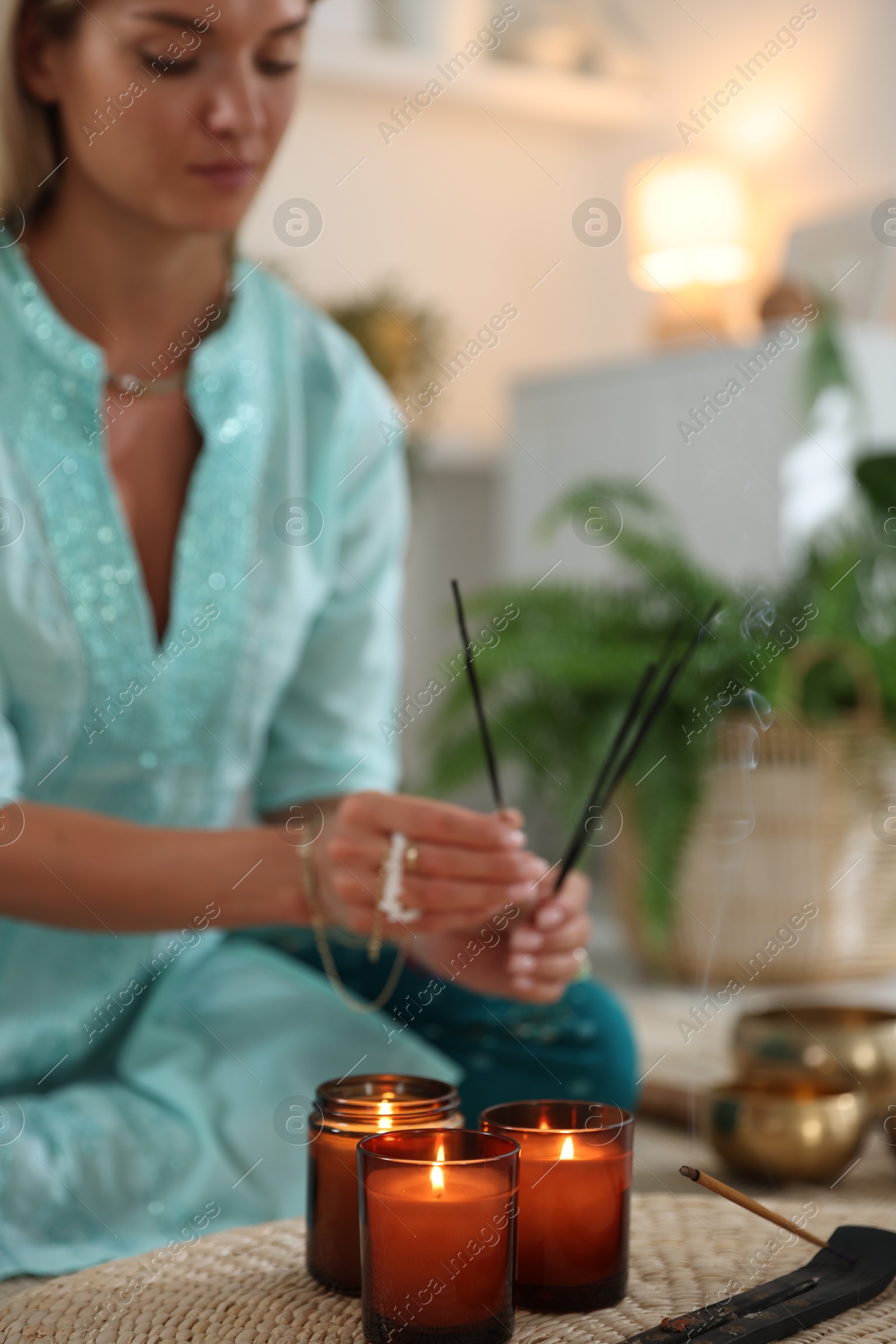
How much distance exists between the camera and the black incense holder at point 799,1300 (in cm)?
52

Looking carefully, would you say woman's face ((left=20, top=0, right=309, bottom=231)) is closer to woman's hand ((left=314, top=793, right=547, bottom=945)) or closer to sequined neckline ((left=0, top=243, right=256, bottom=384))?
sequined neckline ((left=0, top=243, right=256, bottom=384))

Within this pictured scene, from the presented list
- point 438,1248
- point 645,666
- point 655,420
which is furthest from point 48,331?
point 655,420

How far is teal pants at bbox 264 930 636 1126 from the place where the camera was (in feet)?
3.16

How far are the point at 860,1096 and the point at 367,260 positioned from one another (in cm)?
187

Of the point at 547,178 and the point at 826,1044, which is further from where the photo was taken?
the point at 547,178

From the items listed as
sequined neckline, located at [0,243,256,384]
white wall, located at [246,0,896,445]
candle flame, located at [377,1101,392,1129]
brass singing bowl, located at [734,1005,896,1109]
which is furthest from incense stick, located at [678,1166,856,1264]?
white wall, located at [246,0,896,445]

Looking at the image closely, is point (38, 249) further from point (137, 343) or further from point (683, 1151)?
point (683, 1151)

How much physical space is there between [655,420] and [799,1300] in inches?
64.6

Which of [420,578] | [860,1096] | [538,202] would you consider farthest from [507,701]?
[538,202]

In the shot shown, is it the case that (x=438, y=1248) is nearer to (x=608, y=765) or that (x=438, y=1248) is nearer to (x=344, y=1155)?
(x=344, y=1155)

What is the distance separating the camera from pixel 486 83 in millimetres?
2426

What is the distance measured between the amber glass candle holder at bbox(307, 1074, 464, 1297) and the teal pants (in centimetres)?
35

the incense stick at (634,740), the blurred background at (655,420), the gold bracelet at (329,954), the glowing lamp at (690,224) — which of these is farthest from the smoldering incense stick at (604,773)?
the glowing lamp at (690,224)

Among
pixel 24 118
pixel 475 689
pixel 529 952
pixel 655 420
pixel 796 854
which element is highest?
pixel 24 118
